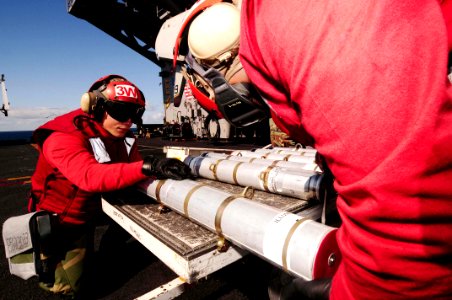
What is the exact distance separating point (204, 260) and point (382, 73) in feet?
4.48

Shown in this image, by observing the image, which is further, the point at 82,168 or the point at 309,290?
the point at 82,168

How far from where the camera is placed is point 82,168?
242cm

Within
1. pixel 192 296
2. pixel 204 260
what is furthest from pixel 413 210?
pixel 192 296

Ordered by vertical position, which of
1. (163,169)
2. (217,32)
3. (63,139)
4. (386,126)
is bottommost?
(163,169)

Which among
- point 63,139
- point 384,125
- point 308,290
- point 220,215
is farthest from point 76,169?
point 384,125

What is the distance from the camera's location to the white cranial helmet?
1.12 meters

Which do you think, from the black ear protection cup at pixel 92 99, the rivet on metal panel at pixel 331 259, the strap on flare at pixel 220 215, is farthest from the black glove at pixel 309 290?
the black ear protection cup at pixel 92 99

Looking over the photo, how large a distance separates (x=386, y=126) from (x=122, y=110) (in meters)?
2.85

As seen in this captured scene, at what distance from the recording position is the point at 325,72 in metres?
0.57

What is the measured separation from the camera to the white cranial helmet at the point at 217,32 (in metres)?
1.12

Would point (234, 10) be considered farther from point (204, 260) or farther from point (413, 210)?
point (204, 260)

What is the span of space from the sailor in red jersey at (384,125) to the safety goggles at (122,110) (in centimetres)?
259

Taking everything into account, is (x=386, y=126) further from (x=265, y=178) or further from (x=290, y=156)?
(x=290, y=156)

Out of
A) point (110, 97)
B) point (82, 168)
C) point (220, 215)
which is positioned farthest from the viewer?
point (110, 97)
